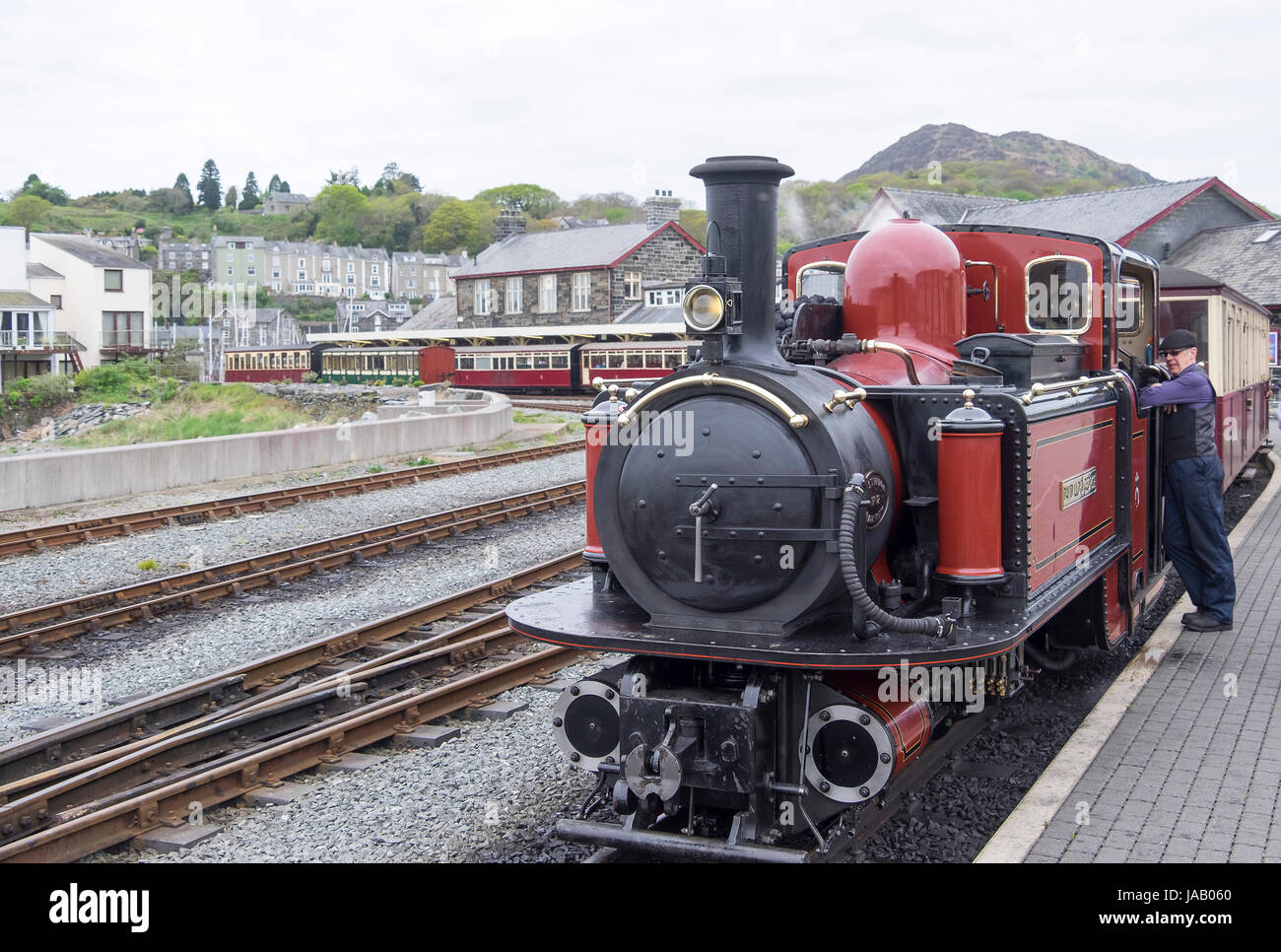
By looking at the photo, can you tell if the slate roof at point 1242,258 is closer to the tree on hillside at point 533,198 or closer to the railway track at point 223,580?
the railway track at point 223,580

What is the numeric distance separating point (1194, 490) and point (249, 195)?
7537 inches

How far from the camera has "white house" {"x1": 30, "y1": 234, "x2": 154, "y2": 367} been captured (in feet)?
191

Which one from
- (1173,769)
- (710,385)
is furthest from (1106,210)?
(710,385)

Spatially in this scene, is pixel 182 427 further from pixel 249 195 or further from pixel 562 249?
pixel 249 195

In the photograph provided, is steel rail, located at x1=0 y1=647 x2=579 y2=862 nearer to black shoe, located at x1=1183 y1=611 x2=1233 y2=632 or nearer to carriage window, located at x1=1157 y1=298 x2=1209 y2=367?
black shoe, located at x1=1183 y1=611 x2=1233 y2=632

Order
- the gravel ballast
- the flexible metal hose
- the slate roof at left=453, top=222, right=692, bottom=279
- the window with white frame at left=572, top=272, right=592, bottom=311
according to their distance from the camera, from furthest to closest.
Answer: the slate roof at left=453, top=222, right=692, bottom=279 → the window with white frame at left=572, top=272, right=592, bottom=311 → the gravel ballast → the flexible metal hose

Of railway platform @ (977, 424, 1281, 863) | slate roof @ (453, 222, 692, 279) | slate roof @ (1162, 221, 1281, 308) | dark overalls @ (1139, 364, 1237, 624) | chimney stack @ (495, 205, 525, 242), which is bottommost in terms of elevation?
railway platform @ (977, 424, 1281, 863)

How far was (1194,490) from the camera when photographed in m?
8.11

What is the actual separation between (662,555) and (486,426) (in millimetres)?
19812

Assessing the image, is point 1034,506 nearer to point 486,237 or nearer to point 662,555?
point 662,555

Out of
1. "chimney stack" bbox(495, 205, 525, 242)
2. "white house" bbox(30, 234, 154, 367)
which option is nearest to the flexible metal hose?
"chimney stack" bbox(495, 205, 525, 242)

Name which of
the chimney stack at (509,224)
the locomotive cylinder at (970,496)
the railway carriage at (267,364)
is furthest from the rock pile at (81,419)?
the locomotive cylinder at (970,496)

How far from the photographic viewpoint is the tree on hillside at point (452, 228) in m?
137

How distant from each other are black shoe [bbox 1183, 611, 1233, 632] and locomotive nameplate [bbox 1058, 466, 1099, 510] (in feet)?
8.33
